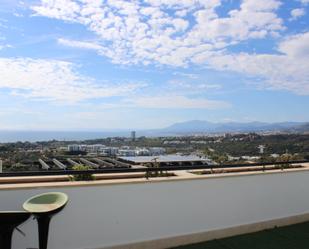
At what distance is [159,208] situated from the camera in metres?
4.52

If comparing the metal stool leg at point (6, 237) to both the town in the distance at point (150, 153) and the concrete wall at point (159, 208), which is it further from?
the town in the distance at point (150, 153)

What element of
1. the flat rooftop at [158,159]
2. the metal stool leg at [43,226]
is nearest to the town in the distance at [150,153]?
the flat rooftop at [158,159]

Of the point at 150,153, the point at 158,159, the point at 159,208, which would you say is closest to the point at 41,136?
the point at 150,153

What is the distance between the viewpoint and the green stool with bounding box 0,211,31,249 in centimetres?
288

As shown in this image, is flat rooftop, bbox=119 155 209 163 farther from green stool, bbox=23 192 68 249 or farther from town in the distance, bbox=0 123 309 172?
green stool, bbox=23 192 68 249

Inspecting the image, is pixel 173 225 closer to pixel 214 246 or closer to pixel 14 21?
pixel 214 246

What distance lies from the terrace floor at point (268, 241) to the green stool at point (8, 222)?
86.6 inches

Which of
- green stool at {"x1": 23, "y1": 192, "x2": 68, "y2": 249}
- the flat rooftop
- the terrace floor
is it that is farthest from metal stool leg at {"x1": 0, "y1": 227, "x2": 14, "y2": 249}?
the flat rooftop

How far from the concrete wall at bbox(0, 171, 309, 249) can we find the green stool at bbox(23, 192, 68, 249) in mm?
479

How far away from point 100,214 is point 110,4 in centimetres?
328

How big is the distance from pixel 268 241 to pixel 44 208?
118 inches

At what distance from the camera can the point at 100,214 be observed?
4145 millimetres

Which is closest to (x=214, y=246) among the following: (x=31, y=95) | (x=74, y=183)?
(x=74, y=183)

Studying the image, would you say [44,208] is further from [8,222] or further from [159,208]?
[159,208]
